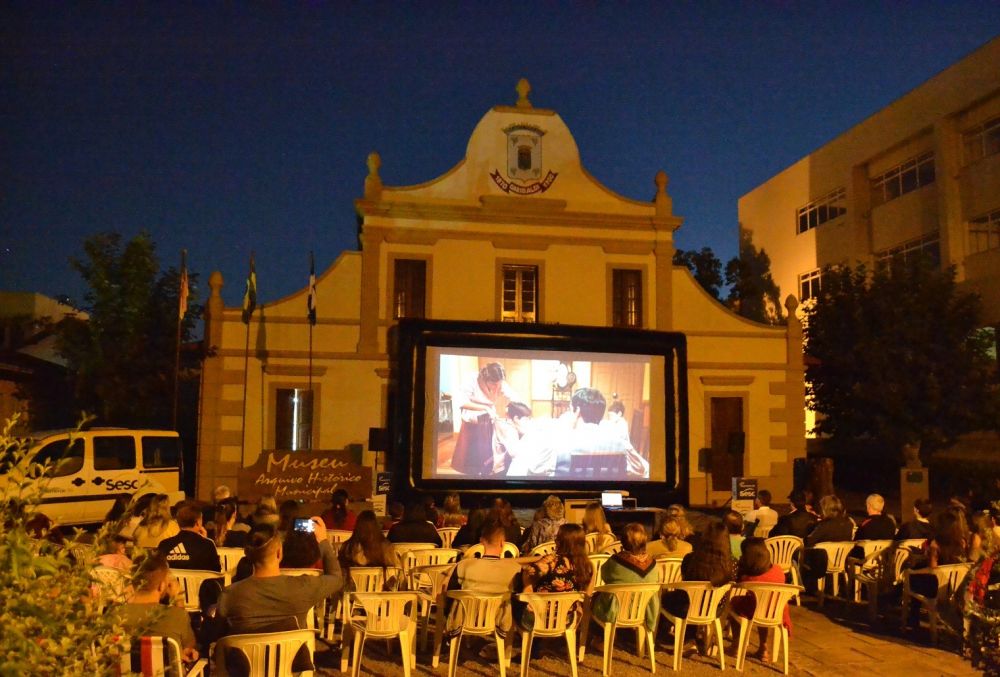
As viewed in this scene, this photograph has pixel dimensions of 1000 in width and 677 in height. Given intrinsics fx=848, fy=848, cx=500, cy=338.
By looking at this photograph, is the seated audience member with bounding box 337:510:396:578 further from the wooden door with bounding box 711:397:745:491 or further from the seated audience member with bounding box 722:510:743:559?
the wooden door with bounding box 711:397:745:491

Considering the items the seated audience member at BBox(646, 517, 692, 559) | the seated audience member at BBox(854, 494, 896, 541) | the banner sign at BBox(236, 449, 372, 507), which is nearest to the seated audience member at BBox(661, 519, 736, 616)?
the seated audience member at BBox(646, 517, 692, 559)

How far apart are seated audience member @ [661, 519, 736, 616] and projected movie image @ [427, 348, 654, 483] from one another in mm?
8980

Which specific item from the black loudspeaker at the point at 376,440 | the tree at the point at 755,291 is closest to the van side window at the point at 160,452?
the black loudspeaker at the point at 376,440

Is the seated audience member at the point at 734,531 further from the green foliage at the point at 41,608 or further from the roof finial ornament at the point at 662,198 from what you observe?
the roof finial ornament at the point at 662,198

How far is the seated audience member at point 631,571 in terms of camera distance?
18.7ft

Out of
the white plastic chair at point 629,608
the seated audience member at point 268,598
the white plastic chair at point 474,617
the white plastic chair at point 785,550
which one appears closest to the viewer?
the seated audience member at point 268,598

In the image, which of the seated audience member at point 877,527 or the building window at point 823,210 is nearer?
the seated audience member at point 877,527

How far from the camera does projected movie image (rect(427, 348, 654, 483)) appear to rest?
14.8m

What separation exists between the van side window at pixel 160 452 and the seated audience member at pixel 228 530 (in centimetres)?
482

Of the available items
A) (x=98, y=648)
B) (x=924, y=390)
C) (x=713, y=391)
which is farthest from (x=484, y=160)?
(x=98, y=648)

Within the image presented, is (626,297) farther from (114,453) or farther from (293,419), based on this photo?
(114,453)

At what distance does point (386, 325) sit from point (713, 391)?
6.60 m

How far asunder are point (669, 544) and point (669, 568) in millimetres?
340

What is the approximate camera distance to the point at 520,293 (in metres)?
16.7
